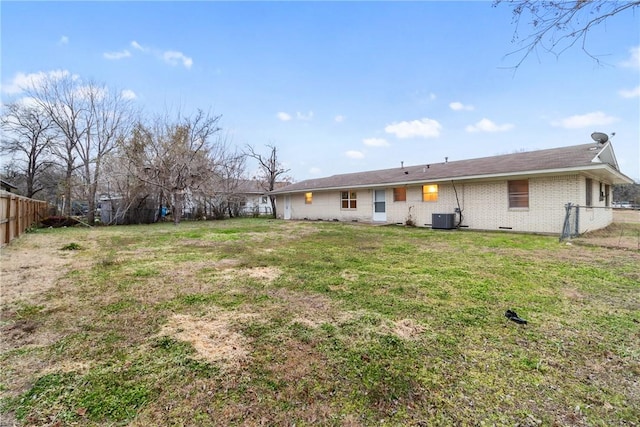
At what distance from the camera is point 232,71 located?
1430 centimetres

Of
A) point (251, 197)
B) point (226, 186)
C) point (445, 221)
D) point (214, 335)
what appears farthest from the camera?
point (251, 197)

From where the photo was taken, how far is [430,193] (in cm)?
1289

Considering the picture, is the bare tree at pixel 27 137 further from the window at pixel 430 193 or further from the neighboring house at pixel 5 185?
the window at pixel 430 193

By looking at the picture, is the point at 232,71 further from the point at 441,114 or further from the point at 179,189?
the point at 441,114

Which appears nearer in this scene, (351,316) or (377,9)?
(351,316)

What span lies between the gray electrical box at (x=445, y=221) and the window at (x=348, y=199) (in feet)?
17.4

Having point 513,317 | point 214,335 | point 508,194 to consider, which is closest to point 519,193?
point 508,194

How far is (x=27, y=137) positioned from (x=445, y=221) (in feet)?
97.2

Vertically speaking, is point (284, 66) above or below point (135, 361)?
above

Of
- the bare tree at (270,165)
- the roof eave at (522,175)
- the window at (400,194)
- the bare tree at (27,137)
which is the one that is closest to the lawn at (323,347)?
the roof eave at (522,175)

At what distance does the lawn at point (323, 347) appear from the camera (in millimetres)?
1683

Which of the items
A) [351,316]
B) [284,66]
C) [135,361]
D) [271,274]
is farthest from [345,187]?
[135,361]

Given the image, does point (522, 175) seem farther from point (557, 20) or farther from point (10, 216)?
point (10, 216)

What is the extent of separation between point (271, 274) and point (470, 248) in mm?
5002
